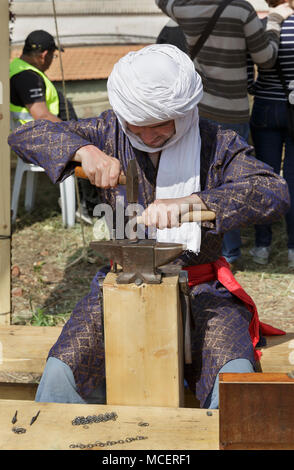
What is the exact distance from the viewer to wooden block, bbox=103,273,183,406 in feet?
6.45

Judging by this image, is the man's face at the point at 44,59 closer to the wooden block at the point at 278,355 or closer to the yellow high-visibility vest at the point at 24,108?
the yellow high-visibility vest at the point at 24,108

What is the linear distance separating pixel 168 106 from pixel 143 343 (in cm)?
75

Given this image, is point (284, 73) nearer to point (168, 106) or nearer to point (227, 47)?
point (227, 47)

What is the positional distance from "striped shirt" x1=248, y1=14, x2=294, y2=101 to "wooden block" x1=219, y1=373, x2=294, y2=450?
117 inches

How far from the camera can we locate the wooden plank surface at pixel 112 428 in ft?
5.92

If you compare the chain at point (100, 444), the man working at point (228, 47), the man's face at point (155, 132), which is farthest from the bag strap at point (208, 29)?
the chain at point (100, 444)

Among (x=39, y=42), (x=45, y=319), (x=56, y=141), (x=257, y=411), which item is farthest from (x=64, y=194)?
(x=257, y=411)

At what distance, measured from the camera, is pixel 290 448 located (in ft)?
5.77

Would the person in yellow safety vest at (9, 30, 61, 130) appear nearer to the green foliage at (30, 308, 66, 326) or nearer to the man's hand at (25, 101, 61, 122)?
the man's hand at (25, 101, 61, 122)

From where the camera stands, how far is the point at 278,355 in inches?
98.3

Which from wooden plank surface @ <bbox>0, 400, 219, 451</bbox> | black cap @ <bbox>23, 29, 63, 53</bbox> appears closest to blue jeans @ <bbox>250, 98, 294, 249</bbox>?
black cap @ <bbox>23, 29, 63, 53</bbox>

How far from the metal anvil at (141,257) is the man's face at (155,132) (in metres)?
0.43

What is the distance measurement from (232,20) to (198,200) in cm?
228

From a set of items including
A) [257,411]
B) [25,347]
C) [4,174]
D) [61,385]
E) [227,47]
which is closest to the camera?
[257,411]
